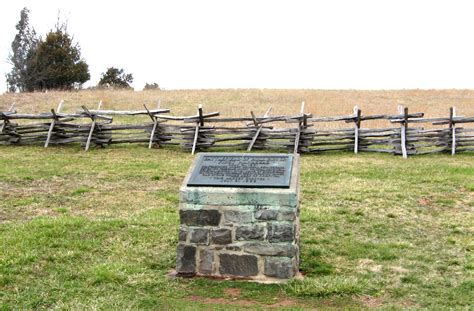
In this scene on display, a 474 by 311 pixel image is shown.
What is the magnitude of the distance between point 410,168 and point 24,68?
36197mm

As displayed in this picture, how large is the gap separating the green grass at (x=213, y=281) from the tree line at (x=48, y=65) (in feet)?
96.9

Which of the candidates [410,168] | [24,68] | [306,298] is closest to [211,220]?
[306,298]

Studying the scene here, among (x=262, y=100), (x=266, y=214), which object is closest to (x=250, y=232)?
(x=266, y=214)

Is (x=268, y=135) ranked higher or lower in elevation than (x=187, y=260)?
higher

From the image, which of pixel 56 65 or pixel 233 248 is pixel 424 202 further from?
Result: pixel 56 65

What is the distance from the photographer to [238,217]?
18.3 feet

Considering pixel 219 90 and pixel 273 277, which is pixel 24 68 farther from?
pixel 273 277

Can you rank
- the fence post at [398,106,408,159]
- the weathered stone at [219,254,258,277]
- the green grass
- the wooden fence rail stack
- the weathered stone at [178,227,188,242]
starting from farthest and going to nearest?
the wooden fence rail stack
the fence post at [398,106,408,159]
the weathered stone at [178,227,188,242]
the weathered stone at [219,254,258,277]
the green grass

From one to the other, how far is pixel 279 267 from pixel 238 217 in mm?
646

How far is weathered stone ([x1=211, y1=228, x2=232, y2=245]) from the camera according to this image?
5598 millimetres

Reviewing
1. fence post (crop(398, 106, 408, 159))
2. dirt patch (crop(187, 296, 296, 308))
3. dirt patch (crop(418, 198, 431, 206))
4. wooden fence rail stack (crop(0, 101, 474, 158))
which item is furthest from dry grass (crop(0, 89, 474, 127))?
dirt patch (crop(187, 296, 296, 308))

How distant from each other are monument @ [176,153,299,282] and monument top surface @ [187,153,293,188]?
0.01 m

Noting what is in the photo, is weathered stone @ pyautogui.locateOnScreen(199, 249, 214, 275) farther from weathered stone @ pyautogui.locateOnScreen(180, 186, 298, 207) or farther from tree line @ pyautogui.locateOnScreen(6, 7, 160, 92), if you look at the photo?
tree line @ pyautogui.locateOnScreen(6, 7, 160, 92)

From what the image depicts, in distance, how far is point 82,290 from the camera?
5.23 metres
